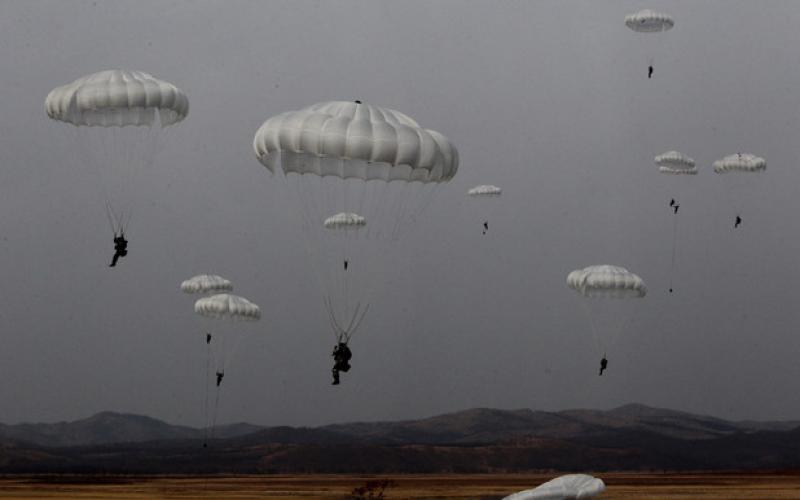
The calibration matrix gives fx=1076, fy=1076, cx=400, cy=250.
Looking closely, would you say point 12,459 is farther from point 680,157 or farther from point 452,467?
point 680,157

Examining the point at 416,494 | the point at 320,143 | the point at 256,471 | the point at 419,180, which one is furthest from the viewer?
the point at 256,471

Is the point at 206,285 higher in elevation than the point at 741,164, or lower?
lower

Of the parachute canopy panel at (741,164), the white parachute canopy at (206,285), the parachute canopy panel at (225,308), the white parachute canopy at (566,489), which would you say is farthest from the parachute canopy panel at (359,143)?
the parachute canopy panel at (741,164)

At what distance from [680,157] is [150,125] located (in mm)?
42374

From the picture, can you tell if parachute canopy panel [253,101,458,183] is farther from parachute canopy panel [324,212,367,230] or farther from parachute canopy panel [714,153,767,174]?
parachute canopy panel [714,153,767,174]

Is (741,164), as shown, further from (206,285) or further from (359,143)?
(359,143)

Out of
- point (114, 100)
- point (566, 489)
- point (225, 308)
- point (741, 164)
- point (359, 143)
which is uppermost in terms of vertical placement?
point (741, 164)

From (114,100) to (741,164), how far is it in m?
45.8

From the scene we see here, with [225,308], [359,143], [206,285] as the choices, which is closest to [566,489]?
[359,143]

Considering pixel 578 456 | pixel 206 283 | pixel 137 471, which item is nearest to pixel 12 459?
pixel 137 471

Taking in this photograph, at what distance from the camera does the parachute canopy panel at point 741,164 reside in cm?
7538

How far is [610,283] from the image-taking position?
6334cm

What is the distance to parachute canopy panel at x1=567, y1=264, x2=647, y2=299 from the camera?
6362 centimetres

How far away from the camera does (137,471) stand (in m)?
172
